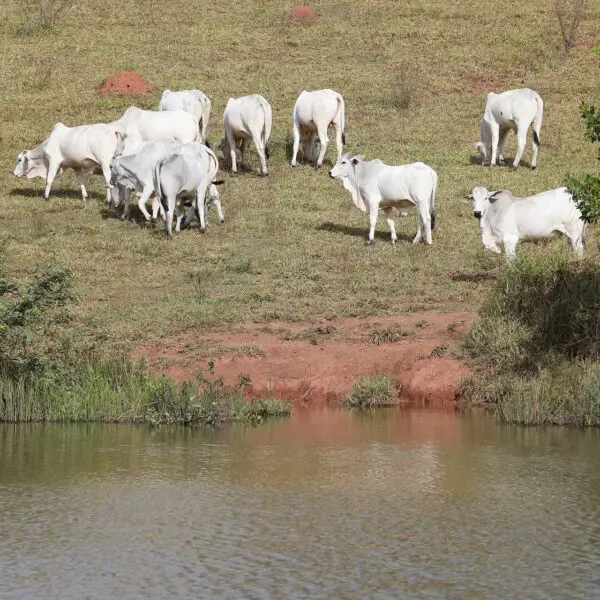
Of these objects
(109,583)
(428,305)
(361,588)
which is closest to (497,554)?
(361,588)

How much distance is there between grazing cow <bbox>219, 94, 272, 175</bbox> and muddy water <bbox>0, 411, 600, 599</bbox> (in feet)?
36.8

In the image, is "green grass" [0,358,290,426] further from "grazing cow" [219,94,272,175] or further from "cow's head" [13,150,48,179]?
"grazing cow" [219,94,272,175]

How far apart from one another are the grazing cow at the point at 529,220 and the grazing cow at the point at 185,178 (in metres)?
4.66

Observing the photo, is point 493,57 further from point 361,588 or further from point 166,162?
point 361,588

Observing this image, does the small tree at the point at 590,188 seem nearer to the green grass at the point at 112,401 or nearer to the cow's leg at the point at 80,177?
the green grass at the point at 112,401

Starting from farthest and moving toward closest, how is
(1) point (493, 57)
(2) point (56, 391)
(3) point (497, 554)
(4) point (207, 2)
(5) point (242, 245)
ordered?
(4) point (207, 2) < (1) point (493, 57) < (5) point (242, 245) < (2) point (56, 391) < (3) point (497, 554)

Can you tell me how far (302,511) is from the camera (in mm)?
8500

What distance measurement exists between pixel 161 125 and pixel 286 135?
3052 millimetres

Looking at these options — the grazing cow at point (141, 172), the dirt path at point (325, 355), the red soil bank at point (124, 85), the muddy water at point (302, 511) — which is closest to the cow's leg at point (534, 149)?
the grazing cow at point (141, 172)

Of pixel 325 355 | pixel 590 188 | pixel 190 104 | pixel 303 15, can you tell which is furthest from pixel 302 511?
pixel 303 15

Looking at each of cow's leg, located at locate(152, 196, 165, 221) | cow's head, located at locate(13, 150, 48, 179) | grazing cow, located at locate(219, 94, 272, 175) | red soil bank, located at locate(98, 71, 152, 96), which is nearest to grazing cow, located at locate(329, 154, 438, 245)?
cow's leg, located at locate(152, 196, 165, 221)

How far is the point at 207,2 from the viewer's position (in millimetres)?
34875

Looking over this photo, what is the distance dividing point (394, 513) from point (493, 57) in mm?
23059

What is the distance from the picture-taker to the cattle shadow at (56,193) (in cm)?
2144
